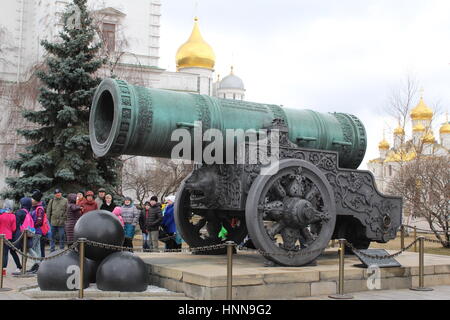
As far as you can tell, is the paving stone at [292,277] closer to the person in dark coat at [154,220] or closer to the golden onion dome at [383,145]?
the person in dark coat at [154,220]

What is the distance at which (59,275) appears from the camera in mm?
7332

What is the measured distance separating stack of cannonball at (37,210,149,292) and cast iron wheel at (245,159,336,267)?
148 centimetres

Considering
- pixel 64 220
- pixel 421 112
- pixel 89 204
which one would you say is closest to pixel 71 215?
pixel 89 204

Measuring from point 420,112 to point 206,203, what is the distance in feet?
152

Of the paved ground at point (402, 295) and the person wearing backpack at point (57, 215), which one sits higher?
the person wearing backpack at point (57, 215)

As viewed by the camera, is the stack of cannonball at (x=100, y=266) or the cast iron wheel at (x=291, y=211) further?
the cast iron wheel at (x=291, y=211)

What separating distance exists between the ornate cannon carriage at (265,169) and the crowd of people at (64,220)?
215 cm

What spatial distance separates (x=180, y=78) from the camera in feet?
119

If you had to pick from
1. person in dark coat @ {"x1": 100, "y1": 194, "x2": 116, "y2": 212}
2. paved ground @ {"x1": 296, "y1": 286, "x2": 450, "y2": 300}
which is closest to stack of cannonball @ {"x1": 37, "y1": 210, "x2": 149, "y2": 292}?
paved ground @ {"x1": 296, "y1": 286, "x2": 450, "y2": 300}

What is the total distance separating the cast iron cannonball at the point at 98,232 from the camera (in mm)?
7617

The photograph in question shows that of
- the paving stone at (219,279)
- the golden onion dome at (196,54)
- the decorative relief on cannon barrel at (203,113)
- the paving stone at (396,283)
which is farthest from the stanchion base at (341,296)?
the golden onion dome at (196,54)

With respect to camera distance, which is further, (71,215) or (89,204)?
(71,215)

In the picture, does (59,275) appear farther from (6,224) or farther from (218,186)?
(6,224)

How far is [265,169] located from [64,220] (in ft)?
17.0
